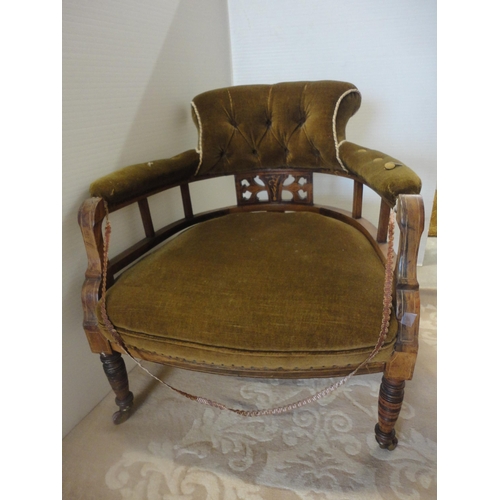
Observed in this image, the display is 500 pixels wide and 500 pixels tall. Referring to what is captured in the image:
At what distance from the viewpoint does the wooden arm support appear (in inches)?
23.1

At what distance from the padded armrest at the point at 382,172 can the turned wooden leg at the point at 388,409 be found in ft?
1.20

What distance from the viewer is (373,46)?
1.22 m

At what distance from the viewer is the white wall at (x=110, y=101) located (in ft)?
2.64

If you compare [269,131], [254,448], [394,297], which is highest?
[269,131]

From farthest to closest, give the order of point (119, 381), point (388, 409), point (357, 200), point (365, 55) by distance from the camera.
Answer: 1. point (365, 55)
2. point (357, 200)
3. point (119, 381)
4. point (388, 409)

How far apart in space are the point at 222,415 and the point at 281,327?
469mm

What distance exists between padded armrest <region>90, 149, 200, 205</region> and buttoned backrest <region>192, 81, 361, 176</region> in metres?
0.07

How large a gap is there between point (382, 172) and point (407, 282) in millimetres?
237

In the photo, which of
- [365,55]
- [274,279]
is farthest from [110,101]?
[365,55]

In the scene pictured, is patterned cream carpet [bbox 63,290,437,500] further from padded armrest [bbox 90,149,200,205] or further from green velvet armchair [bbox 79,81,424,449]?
padded armrest [bbox 90,149,200,205]

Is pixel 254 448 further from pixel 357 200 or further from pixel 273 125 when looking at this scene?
pixel 273 125

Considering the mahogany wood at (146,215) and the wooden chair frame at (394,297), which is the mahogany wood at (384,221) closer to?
the wooden chair frame at (394,297)

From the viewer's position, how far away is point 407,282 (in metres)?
0.62

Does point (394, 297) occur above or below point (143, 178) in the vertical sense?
below
